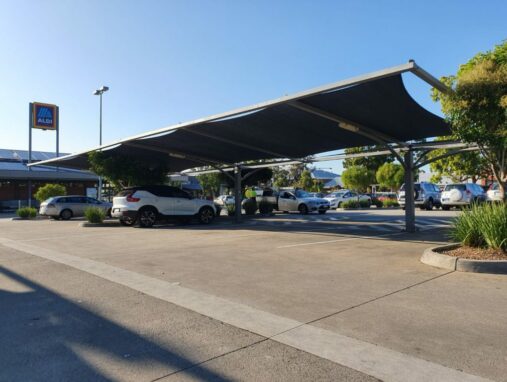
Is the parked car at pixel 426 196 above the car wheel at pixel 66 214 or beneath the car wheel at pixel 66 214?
above

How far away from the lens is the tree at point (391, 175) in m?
43.8

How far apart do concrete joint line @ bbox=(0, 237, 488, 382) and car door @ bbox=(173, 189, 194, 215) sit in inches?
462

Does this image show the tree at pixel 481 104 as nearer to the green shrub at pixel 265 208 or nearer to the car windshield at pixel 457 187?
the green shrub at pixel 265 208

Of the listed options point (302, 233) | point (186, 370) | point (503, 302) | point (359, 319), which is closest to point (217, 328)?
point (186, 370)

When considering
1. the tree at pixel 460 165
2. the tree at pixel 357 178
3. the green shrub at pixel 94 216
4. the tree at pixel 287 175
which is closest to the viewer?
the green shrub at pixel 94 216

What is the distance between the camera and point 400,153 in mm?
15609

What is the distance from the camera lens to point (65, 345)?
4.42 m

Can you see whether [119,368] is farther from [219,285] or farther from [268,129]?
[268,129]

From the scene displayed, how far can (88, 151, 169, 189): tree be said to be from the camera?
22.2 metres

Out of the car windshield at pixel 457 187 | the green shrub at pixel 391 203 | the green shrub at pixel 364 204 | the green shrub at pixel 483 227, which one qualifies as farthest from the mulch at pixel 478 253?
the green shrub at pixel 391 203

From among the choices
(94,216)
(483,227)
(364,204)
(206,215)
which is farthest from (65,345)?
(364,204)

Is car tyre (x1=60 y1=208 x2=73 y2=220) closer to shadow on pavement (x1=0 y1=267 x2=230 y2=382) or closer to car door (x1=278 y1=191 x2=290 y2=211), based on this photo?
car door (x1=278 y1=191 x2=290 y2=211)

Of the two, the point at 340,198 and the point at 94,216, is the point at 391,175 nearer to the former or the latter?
the point at 340,198

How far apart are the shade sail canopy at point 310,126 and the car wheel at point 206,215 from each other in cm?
281
